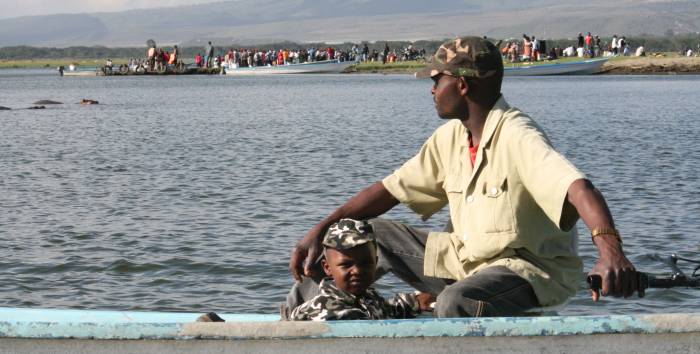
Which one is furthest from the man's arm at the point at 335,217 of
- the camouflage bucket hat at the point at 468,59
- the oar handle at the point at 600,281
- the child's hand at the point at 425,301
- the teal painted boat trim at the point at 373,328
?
the oar handle at the point at 600,281

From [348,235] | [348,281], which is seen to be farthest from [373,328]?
[348,235]

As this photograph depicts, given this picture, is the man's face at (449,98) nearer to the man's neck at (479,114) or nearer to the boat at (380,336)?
the man's neck at (479,114)

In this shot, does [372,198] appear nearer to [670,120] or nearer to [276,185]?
[276,185]

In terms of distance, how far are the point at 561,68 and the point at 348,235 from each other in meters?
67.6

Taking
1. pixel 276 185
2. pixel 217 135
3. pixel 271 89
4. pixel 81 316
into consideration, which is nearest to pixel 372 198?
pixel 81 316

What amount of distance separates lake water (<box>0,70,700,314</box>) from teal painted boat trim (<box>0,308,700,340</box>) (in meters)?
3.30

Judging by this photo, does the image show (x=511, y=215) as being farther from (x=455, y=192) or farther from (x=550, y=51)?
(x=550, y=51)

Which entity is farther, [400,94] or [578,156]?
[400,94]

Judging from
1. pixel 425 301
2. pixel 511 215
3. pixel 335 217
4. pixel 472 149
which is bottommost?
pixel 425 301

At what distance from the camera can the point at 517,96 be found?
2062 inches

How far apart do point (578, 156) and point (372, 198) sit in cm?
1900

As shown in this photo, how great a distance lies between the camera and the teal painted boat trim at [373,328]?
16.8 ft

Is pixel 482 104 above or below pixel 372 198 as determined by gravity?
above

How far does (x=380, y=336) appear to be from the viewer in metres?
5.17
